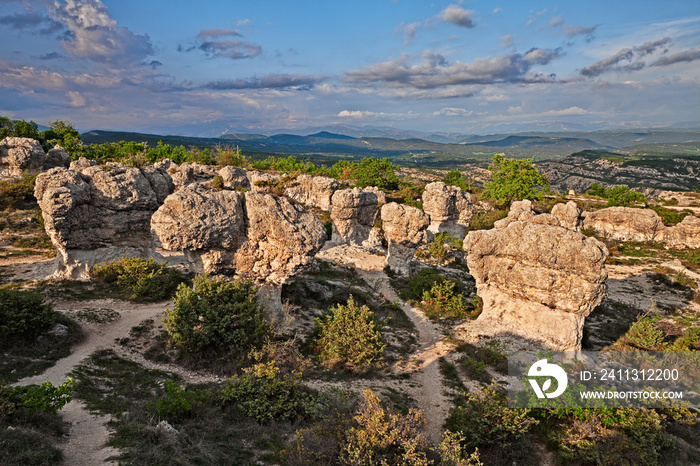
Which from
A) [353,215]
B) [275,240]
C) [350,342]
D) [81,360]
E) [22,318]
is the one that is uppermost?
[275,240]

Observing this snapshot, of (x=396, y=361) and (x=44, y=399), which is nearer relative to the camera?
(x=44, y=399)

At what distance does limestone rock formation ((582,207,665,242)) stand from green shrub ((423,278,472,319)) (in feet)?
93.5

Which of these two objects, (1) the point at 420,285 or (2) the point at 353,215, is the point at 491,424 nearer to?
(1) the point at 420,285

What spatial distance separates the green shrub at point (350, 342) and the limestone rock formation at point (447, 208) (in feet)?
86.0

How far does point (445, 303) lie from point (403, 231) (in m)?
8.64

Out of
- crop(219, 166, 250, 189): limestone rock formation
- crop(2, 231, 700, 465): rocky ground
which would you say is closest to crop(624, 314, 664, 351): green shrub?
crop(2, 231, 700, 465): rocky ground

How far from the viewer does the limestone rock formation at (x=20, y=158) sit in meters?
37.9

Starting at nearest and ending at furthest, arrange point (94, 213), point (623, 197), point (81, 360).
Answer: point (81, 360), point (94, 213), point (623, 197)

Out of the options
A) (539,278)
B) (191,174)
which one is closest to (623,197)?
(539,278)

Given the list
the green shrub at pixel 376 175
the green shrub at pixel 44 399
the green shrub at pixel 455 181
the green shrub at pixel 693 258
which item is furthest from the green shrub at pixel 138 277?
the green shrub at pixel 455 181

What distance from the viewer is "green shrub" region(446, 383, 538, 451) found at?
35.9 ft

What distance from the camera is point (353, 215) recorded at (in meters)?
37.4

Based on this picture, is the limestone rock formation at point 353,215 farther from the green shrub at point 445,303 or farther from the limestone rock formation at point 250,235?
the limestone rock formation at point 250,235

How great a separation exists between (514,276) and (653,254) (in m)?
32.2
